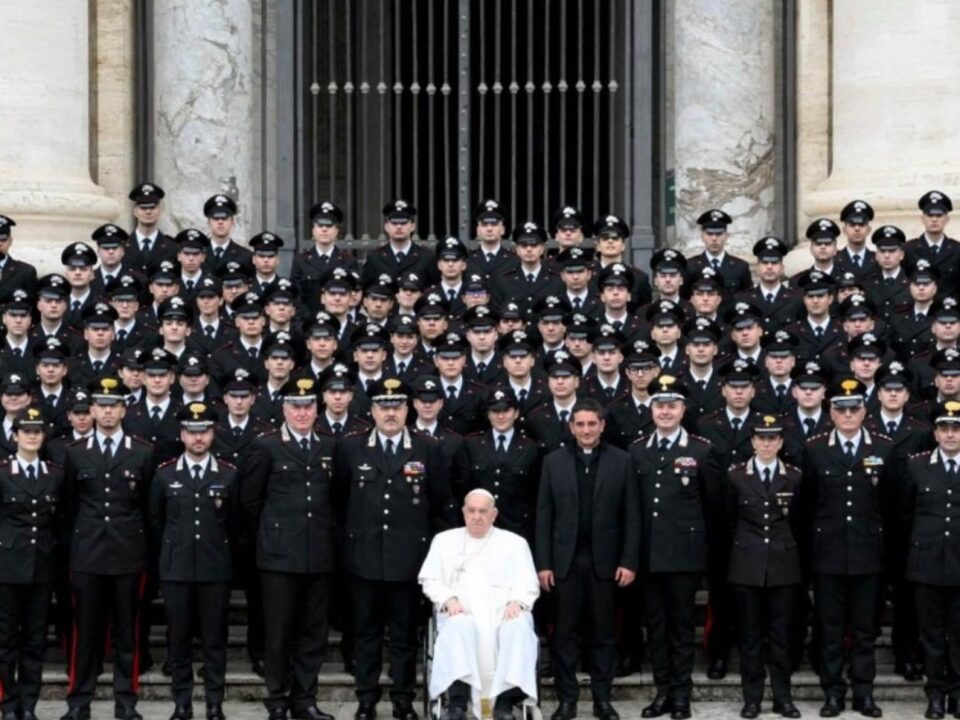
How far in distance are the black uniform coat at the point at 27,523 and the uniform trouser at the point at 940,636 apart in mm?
5319

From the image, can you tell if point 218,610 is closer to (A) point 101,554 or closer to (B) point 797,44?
(A) point 101,554

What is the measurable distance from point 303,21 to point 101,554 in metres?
7.34

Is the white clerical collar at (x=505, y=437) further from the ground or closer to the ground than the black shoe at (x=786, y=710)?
further from the ground

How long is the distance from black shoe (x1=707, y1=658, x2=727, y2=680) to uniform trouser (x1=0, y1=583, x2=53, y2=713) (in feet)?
13.7

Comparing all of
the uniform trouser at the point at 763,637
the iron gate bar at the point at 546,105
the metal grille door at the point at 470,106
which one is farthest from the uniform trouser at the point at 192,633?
the iron gate bar at the point at 546,105

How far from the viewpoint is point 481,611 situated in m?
15.1

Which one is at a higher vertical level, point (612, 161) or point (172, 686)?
point (612, 161)

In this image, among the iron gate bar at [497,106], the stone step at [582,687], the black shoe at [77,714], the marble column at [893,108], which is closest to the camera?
the black shoe at [77,714]

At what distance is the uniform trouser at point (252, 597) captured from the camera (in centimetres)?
1614

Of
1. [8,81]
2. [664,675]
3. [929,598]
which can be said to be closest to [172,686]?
[664,675]

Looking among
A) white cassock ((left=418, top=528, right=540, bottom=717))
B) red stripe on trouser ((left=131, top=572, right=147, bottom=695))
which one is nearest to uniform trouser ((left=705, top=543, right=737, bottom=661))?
white cassock ((left=418, top=528, right=540, bottom=717))

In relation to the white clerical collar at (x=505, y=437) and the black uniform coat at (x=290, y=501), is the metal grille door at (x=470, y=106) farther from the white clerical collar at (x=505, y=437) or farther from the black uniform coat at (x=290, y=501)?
the black uniform coat at (x=290, y=501)

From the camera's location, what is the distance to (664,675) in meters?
Answer: 15.8

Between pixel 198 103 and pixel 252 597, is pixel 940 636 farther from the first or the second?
pixel 198 103
